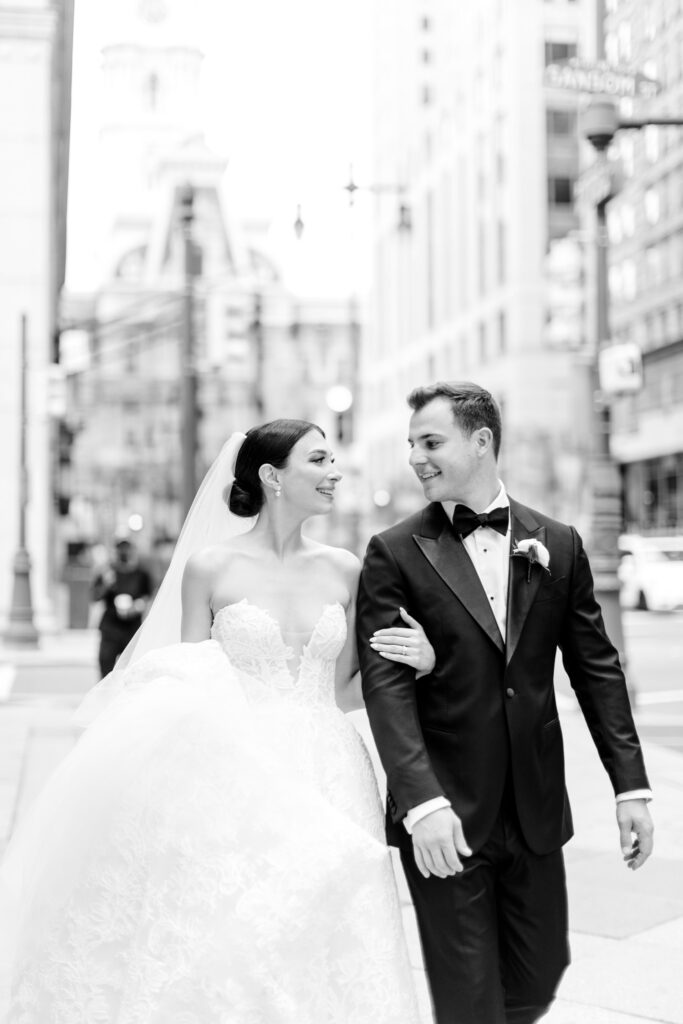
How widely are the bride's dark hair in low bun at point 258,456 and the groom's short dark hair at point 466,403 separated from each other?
57 cm

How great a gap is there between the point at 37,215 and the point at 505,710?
26575 mm

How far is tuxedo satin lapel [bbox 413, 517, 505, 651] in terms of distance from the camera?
3.72 metres

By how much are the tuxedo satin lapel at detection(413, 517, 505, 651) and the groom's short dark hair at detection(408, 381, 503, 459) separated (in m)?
0.31

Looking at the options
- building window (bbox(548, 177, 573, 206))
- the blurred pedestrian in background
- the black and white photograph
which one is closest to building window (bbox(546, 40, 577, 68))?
building window (bbox(548, 177, 573, 206))

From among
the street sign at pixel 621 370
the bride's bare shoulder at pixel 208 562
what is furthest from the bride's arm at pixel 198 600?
the street sign at pixel 621 370

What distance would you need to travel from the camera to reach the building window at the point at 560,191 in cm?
8144

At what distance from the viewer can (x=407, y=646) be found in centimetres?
367

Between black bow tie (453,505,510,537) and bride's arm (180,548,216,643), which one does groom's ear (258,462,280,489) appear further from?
black bow tie (453,505,510,537)

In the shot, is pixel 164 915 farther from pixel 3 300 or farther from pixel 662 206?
pixel 662 206

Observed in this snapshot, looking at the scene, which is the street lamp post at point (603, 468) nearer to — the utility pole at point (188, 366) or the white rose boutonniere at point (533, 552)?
the utility pole at point (188, 366)

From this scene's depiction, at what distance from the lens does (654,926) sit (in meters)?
6.12

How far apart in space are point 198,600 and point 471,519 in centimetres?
98

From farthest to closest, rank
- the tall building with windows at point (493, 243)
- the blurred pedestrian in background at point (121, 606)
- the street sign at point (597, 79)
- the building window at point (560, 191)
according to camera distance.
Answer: the building window at point (560, 191), the tall building with windows at point (493, 243), the blurred pedestrian in background at point (121, 606), the street sign at point (597, 79)

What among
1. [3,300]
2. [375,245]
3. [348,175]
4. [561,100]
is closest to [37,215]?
[3,300]
